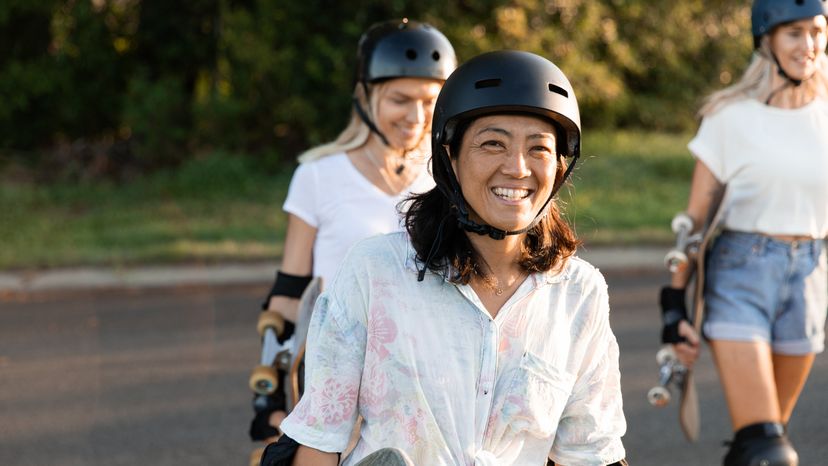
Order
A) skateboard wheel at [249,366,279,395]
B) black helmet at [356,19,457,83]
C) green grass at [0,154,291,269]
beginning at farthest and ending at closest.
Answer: green grass at [0,154,291,269] < black helmet at [356,19,457,83] < skateboard wheel at [249,366,279,395]

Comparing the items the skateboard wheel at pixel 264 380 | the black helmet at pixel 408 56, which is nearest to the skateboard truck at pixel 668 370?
the black helmet at pixel 408 56

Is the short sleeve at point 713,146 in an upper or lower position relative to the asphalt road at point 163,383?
upper

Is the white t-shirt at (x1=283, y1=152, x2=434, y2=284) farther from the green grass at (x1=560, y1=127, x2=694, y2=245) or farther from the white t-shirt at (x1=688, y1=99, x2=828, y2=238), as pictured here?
the green grass at (x1=560, y1=127, x2=694, y2=245)

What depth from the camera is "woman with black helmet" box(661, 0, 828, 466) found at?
3.95 meters

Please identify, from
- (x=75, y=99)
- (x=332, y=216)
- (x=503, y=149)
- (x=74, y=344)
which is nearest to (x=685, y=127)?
(x=75, y=99)

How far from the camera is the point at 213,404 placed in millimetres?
6500

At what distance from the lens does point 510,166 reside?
96.0 inches

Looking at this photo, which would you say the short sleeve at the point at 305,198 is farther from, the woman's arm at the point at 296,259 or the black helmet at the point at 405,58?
the black helmet at the point at 405,58

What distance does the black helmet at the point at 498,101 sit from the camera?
A: 2439 millimetres

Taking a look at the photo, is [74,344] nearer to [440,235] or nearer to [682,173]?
[440,235]

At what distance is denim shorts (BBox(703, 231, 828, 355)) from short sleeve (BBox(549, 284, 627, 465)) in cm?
162

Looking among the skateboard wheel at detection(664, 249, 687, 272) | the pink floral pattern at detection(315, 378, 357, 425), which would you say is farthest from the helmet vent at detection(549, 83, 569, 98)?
the skateboard wheel at detection(664, 249, 687, 272)

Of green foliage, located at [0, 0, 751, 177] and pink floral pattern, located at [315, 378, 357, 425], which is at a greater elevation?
pink floral pattern, located at [315, 378, 357, 425]

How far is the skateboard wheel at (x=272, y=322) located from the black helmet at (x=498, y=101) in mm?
1311
